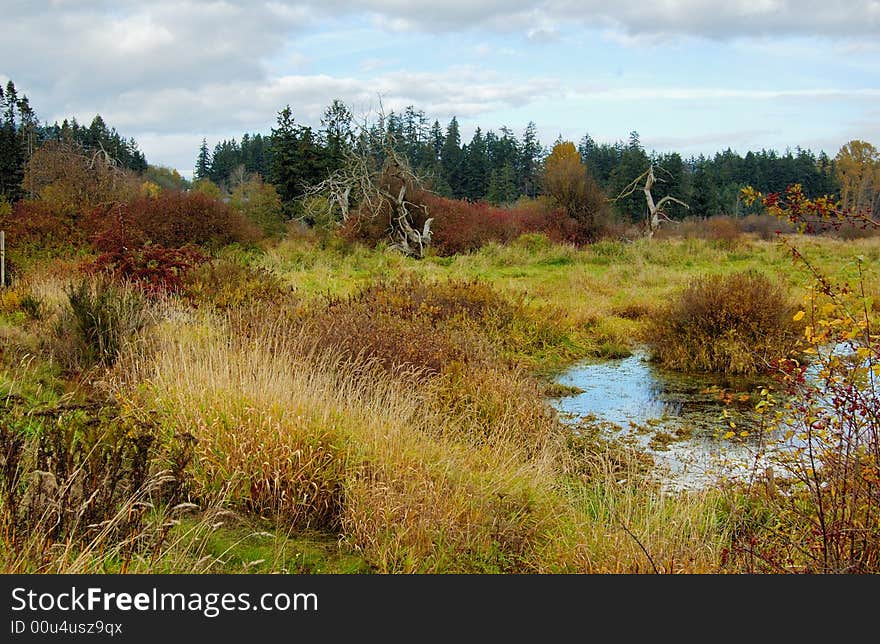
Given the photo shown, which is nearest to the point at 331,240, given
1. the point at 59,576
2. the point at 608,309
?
the point at 608,309

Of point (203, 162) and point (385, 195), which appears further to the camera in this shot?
point (203, 162)

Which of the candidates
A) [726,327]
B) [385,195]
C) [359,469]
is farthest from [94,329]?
[385,195]

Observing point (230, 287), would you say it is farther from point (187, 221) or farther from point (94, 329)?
point (187, 221)

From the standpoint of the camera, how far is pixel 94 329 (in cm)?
799

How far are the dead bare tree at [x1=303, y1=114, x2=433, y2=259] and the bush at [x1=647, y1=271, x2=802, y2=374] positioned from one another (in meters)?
14.2

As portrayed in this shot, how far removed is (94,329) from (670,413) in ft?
21.3

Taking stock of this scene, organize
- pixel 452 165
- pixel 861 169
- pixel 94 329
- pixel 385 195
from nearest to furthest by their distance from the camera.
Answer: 1. pixel 94 329
2. pixel 385 195
3. pixel 861 169
4. pixel 452 165

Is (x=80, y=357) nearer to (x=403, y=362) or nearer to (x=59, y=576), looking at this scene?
(x=403, y=362)

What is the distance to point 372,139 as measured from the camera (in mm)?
26484

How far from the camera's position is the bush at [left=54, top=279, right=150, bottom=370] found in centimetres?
782

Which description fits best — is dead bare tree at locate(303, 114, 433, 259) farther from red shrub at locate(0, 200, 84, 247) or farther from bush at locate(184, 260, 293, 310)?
bush at locate(184, 260, 293, 310)

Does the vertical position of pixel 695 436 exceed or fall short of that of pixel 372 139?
it falls short

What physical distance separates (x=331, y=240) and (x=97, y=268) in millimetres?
14239

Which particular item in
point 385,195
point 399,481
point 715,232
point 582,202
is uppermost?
point 385,195
